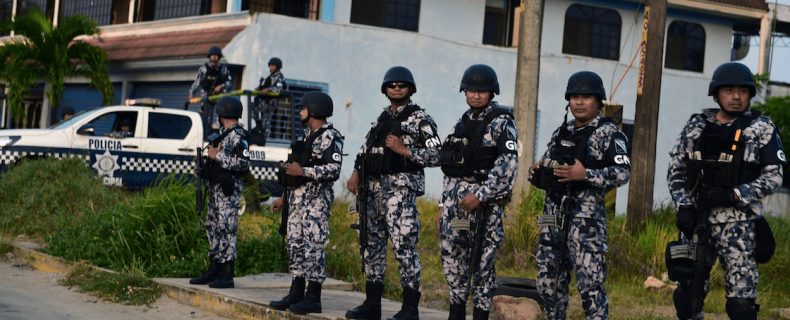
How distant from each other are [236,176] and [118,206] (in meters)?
1.99

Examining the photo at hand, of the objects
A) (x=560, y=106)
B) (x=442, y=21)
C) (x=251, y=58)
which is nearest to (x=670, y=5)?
(x=560, y=106)

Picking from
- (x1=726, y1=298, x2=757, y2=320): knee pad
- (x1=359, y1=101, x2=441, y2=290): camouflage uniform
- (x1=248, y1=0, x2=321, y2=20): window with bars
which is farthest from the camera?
(x1=248, y1=0, x2=321, y2=20): window with bars

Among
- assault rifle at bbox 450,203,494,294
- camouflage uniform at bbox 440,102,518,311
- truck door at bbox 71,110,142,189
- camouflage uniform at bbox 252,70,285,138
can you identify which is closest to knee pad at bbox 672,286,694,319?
camouflage uniform at bbox 440,102,518,311

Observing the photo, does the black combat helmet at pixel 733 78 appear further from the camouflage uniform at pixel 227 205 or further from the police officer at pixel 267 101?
the police officer at pixel 267 101

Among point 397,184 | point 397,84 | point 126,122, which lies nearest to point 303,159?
point 397,184

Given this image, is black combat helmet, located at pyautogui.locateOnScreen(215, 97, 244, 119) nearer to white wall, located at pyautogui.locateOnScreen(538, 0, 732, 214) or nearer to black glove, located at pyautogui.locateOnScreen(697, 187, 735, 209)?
black glove, located at pyautogui.locateOnScreen(697, 187, 735, 209)

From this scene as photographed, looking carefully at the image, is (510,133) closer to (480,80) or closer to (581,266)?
(480,80)

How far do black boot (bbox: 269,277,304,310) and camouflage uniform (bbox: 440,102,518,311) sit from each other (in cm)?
132

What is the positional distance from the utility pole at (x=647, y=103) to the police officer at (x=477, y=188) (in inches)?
171

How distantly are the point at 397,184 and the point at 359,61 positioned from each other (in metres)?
10.3

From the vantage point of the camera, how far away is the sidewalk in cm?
582

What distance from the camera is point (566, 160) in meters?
4.74

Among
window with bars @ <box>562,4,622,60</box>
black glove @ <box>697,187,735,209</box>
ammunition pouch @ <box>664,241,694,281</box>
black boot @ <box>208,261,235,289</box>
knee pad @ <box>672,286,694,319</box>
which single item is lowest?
black boot @ <box>208,261,235,289</box>

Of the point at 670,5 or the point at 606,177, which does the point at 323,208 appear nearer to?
the point at 606,177
